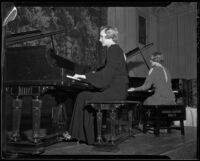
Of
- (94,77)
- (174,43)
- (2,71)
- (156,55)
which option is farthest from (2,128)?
(174,43)

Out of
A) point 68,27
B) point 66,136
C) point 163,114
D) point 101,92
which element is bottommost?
point 66,136

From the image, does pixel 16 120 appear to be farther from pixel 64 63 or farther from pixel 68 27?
pixel 68 27

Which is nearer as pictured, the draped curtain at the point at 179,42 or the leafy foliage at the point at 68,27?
the leafy foliage at the point at 68,27

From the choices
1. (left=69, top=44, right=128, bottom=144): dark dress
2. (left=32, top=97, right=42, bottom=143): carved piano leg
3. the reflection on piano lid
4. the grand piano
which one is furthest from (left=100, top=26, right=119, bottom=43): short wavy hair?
(left=32, top=97, right=42, bottom=143): carved piano leg

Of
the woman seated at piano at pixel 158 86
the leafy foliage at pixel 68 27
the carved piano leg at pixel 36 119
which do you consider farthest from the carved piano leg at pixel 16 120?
the woman seated at piano at pixel 158 86

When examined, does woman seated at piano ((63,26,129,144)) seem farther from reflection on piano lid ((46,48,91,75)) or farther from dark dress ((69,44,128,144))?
reflection on piano lid ((46,48,91,75))

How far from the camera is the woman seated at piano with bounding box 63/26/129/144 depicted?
3.45m

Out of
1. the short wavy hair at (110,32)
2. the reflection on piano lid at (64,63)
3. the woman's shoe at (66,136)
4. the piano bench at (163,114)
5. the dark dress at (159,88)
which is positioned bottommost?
the woman's shoe at (66,136)

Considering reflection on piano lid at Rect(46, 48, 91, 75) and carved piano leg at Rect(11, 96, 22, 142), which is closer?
carved piano leg at Rect(11, 96, 22, 142)

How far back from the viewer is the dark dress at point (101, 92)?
3.45 meters

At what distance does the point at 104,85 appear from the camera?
3.46m

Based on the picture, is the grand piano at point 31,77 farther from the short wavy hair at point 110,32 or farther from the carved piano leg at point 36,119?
the short wavy hair at point 110,32

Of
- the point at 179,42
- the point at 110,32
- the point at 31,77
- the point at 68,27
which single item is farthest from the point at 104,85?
the point at 179,42

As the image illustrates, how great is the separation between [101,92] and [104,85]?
0.31 feet
